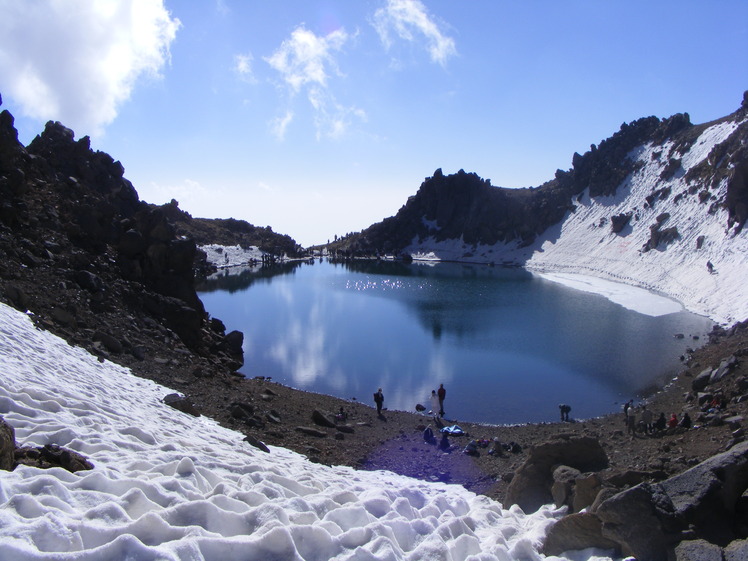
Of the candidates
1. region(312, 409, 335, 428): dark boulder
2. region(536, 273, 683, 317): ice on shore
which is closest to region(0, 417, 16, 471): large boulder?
region(312, 409, 335, 428): dark boulder

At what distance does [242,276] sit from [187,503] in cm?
9366

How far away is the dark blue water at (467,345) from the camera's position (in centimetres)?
3109

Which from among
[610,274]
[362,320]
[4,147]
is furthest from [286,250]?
[4,147]

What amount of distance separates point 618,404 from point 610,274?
61.2m

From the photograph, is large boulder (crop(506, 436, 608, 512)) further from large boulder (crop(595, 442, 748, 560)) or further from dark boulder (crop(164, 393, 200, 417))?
dark boulder (crop(164, 393, 200, 417))

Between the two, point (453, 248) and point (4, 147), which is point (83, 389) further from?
point (453, 248)

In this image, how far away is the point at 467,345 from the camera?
43281 mm

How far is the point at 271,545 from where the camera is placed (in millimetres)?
7500

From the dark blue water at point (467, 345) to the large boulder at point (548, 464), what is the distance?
47.3 feet

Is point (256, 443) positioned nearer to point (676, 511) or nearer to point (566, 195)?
point (676, 511)

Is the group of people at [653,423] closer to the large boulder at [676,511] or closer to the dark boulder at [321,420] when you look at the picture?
the dark boulder at [321,420]

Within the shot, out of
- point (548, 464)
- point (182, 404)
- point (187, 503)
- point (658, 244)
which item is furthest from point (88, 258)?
point (658, 244)

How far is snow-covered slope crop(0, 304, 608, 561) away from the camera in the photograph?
6.90 m

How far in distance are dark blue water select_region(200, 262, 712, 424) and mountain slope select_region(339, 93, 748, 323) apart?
1111cm
